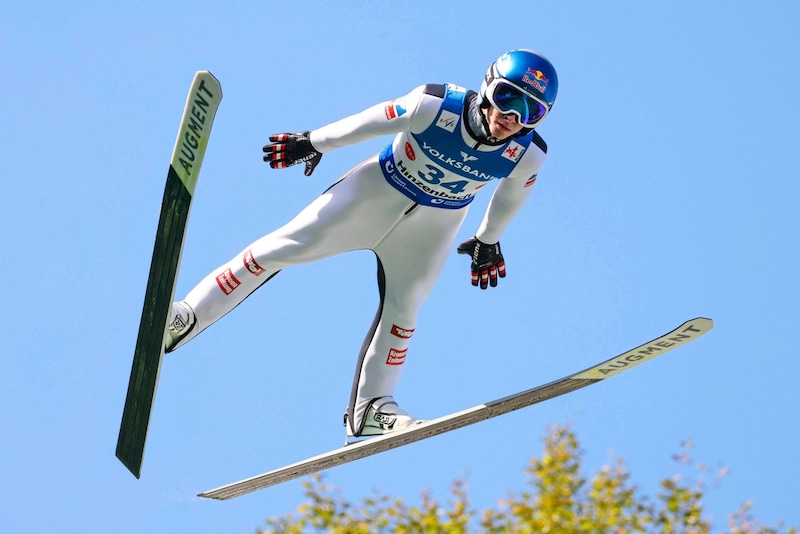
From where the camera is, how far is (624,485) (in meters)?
8.80

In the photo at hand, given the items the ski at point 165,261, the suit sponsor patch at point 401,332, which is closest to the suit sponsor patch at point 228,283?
the ski at point 165,261

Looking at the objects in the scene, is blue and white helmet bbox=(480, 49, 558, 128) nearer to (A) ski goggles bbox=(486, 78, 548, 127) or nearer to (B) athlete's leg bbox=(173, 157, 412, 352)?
(A) ski goggles bbox=(486, 78, 548, 127)

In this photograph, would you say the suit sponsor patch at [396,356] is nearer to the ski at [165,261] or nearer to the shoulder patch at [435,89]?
the ski at [165,261]

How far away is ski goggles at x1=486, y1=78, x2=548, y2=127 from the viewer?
7.70 m

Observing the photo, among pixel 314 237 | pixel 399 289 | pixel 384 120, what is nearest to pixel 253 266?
pixel 314 237

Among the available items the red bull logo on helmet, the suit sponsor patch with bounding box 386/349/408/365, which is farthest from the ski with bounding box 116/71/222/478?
the red bull logo on helmet

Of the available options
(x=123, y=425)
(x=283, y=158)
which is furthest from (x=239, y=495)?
(x=283, y=158)

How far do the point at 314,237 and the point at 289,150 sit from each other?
646mm

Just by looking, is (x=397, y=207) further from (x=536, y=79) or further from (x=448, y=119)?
(x=536, y=79)

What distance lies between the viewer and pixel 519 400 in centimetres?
817

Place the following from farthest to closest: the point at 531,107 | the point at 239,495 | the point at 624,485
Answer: the point at 239,495 < the point at 624,485 < the point at 531,107

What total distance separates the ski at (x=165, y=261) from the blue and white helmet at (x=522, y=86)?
172 centimetres

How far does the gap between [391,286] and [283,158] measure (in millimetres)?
1160

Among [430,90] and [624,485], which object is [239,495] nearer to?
[624,485]
